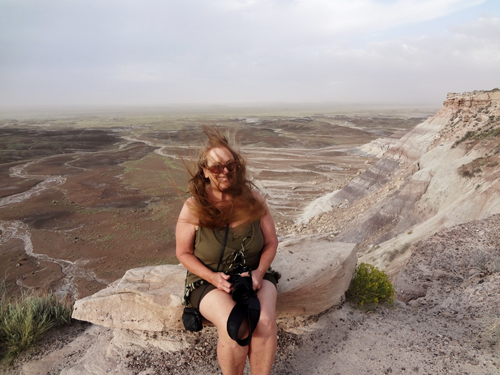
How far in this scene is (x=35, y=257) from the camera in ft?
44.7

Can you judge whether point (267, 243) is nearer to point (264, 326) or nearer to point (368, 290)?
point (264, 326)

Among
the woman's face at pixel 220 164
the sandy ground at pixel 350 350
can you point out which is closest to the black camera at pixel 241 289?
the woman's face at pixel 220 164

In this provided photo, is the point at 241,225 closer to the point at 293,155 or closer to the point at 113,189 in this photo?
the point at 113,189

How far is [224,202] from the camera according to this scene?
113 inches

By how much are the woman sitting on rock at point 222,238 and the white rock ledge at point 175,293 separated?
0.94 meters

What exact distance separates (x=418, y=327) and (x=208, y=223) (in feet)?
10.5

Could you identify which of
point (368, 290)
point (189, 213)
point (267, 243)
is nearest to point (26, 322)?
point (189, 213)

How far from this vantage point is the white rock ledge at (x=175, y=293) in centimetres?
367

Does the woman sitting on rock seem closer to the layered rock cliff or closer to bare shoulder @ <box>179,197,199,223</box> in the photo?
bare shoulder @ <box>179,197,199,223</box>

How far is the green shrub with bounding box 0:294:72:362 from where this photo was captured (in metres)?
3.85

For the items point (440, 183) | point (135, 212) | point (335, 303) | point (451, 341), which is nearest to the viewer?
point (451, 341)

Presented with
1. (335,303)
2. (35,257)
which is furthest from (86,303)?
(35,257)

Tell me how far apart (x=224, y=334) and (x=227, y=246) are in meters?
0.71

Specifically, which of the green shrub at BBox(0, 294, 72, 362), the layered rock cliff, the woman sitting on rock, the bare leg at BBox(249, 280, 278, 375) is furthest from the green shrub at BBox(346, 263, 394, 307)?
the green shrub at BBox(0, 294, 72, 362)
